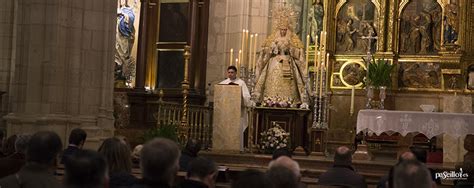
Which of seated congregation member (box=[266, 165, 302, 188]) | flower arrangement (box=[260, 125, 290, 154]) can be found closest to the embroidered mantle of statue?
flower arrangement (box=[260, 125, 290, 154])

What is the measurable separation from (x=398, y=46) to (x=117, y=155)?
1354 centimetres

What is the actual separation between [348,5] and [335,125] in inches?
113

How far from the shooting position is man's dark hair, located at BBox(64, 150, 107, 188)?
3836 mm

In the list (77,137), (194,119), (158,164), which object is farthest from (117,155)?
(194,119)

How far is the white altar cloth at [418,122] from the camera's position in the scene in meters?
13.4

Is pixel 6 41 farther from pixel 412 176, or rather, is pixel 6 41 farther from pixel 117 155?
pixel 412 176

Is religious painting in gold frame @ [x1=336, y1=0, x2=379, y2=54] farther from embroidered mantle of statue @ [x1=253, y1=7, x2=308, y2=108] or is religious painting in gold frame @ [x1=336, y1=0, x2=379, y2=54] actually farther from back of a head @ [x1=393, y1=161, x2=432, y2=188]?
back of a head @ [x1=393, y1=161, x2=432, y2=188]

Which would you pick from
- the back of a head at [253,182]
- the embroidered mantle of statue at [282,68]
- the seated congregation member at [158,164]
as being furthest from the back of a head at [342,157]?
the embroidered mantle of statue at [282,68]

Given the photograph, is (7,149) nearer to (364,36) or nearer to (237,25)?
(237,25)

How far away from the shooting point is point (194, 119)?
53.3 feet

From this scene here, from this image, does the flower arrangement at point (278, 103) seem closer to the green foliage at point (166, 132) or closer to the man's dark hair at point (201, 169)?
the green foliage at point (166, 132)

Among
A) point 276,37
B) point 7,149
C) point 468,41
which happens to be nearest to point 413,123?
point 276,37

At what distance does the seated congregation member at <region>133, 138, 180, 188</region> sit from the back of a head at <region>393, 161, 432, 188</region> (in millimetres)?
1212

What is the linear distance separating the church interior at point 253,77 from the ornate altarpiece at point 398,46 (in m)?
0.03
